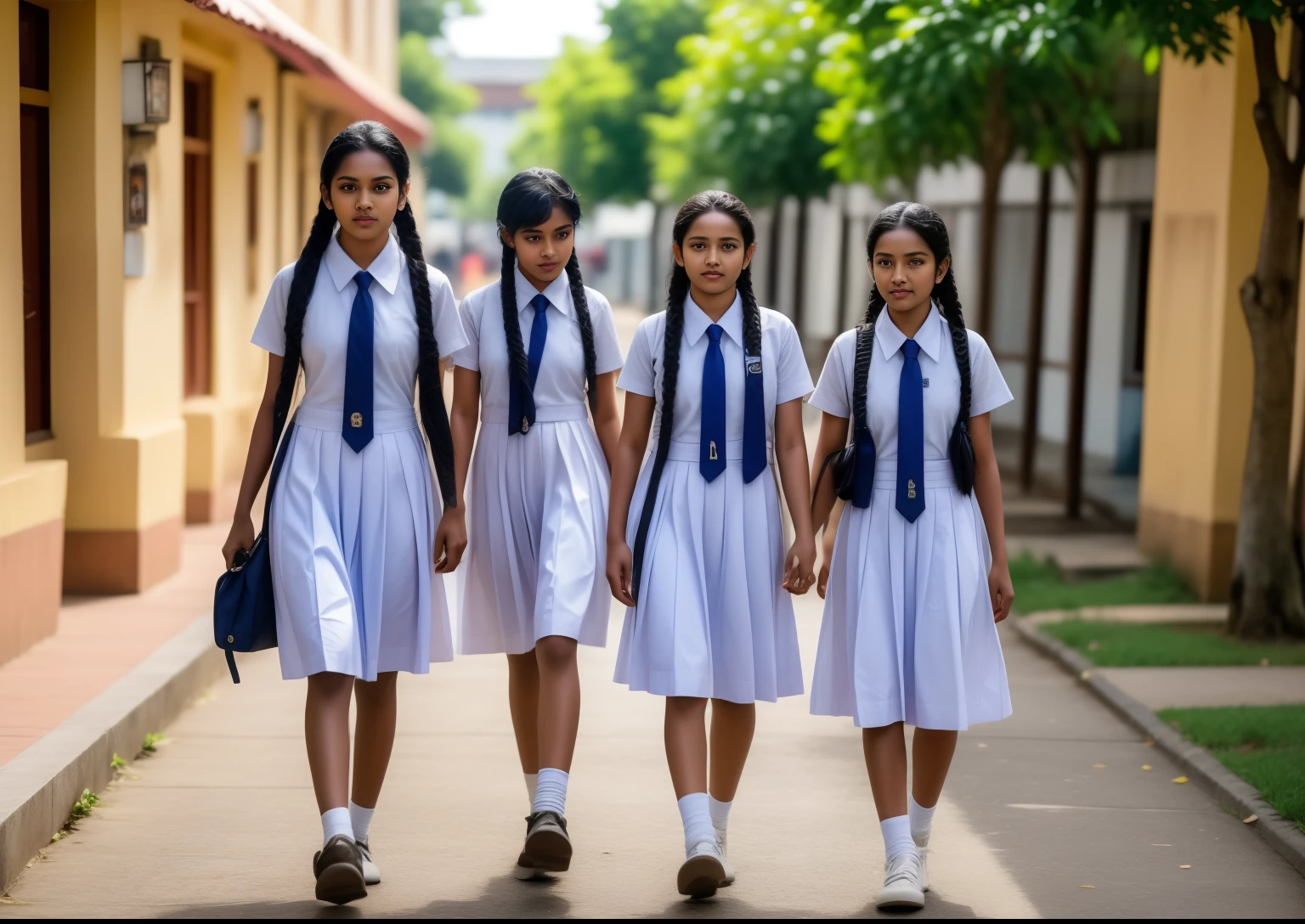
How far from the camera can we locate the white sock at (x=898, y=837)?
5133 mm

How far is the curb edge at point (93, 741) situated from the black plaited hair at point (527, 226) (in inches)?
74.4

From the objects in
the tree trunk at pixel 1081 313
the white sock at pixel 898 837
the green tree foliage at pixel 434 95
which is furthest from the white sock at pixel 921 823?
the green tree foliage at pixel 434 95

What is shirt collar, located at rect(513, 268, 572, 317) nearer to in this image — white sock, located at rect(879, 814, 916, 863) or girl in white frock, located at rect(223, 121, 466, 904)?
girl in white frock, located at rect(223, 121, 466, 904)

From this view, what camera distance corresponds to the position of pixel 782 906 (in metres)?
5.18

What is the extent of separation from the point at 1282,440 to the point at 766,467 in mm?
5154

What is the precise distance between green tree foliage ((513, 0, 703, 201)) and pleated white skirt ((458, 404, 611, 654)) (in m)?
35.6

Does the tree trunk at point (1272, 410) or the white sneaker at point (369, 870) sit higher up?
the tree trunk at point (1272, 410)

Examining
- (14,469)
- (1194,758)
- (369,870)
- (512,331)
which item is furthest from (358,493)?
(1194,758)

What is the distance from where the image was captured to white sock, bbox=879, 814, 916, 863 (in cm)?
513

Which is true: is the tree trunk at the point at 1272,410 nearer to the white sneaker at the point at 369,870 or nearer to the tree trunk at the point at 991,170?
the tree trunk at the point at 991,170

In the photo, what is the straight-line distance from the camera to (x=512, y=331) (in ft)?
18.0

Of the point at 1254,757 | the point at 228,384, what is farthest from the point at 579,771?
the point at 228,384

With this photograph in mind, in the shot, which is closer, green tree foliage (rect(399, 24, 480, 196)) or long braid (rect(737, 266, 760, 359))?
long braid (rect(737, 266, 760, 359))

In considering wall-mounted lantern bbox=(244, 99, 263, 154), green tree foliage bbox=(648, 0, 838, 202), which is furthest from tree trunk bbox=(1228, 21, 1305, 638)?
green tree foliage bbox=(648, 0, 838, 202)
